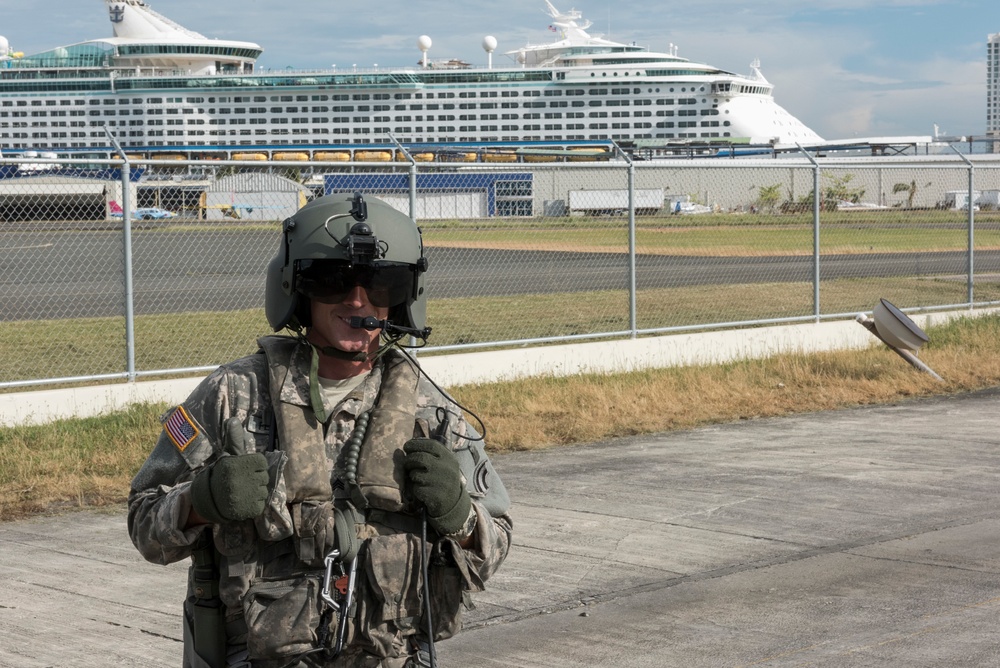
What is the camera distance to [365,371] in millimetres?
2658

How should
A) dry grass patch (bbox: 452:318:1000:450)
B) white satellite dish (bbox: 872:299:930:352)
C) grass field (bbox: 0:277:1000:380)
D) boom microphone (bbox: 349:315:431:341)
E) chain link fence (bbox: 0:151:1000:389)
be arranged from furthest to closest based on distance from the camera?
grass field (bbox: 0:277:1000:380), chain link fence (bbox: 0:151:1000:389), white satellite dish (bbox: 872:299:930:352), dry grass patch (bbox: 452:318:1000:450), boom microphone (bbox: 349:315:431:341)

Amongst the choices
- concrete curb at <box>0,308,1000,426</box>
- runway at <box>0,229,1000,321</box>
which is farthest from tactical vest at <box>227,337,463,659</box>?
runway at <box>0,229,1000,321</box>

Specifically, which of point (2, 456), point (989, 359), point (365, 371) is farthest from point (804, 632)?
point (989, 359)

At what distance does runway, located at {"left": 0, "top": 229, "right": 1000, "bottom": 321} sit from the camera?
17.7 metres

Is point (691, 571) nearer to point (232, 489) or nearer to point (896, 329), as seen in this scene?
point (232, 489)

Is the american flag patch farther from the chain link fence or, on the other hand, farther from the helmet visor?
the chain link fence

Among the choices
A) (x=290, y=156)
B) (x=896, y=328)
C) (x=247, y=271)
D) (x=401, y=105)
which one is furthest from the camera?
(x=401, y=105)

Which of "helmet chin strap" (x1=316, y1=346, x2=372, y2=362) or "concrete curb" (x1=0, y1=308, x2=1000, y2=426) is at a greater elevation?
"helmet chin strap" (x1=316, y1=346, x2=372, y2=362)

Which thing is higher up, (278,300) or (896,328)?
(278,300)

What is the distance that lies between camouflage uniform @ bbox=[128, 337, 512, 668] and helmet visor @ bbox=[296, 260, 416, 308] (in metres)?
0.12

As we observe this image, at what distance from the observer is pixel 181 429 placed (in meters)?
2.52

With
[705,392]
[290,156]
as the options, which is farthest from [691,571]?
[290,156]

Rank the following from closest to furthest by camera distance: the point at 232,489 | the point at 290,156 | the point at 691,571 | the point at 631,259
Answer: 1. the point at 232,489
2. the point at 691,571
3. the point at 631,259
4. the point at 290,156

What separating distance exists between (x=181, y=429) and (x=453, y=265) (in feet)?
63.7
